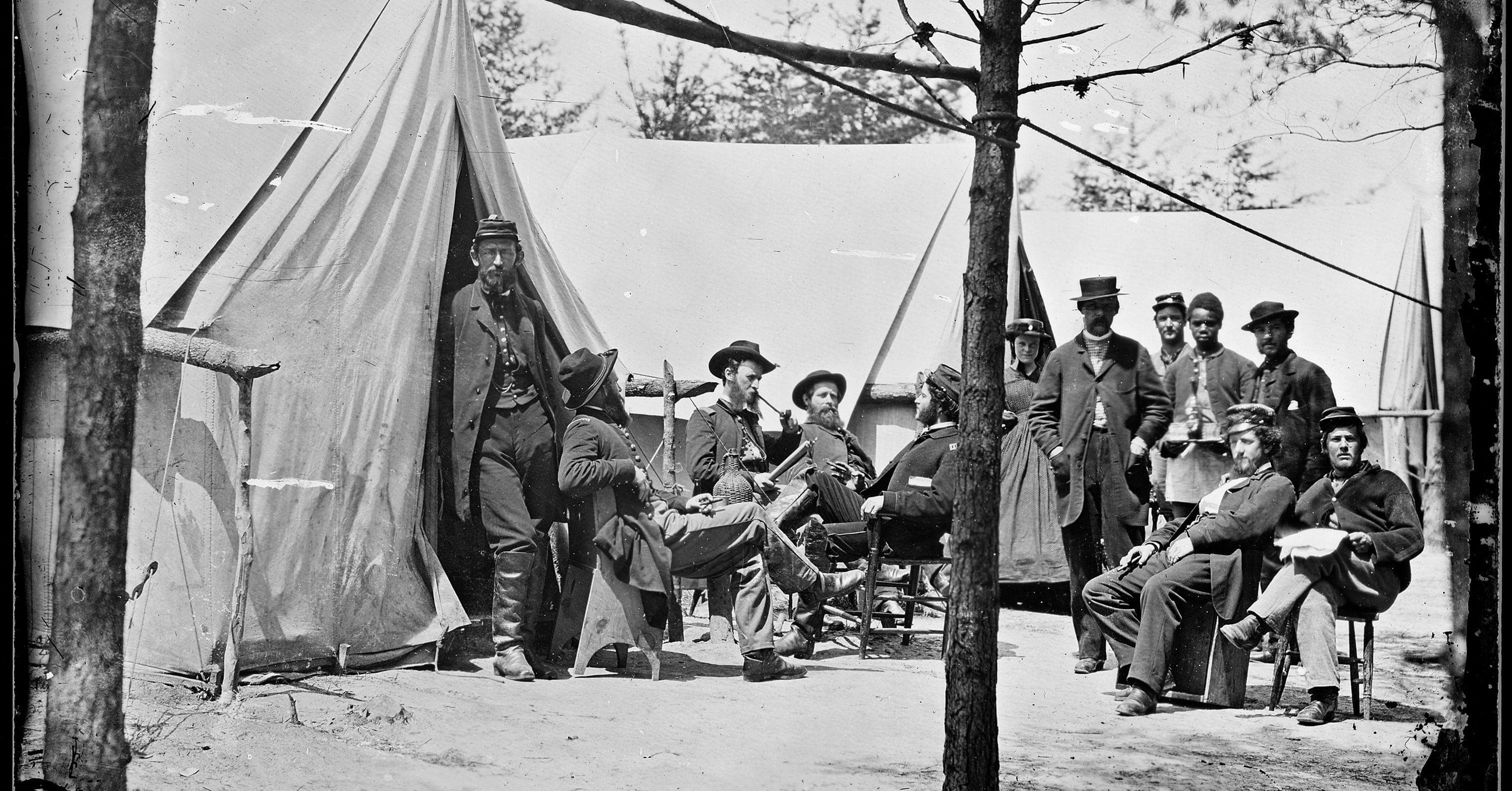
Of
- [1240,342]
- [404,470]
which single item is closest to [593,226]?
[404,470]

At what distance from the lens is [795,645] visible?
19.0 feet

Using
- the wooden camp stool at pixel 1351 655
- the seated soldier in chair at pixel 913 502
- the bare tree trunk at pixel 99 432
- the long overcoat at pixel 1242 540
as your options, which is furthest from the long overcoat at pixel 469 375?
the wooden camp stool at pixel 1351 655

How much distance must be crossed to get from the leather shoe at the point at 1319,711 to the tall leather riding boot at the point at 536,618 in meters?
2.81

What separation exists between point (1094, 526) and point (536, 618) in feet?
8.87

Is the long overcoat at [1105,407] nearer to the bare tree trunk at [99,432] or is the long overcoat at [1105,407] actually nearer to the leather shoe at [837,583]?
the leather shoe at [837,583]

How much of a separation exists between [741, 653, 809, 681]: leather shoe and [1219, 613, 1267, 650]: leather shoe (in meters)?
1.69

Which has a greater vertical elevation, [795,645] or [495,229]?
[495,229]

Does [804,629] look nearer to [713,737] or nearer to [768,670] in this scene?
[768,670]

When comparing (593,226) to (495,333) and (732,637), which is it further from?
(732,637)

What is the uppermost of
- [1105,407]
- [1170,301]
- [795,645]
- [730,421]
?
[1170,301]

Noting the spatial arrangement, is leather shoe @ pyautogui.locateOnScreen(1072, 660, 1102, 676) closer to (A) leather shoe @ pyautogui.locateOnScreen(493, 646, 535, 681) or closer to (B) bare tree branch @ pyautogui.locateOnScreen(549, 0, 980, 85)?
(A) leather shoe @ pyautogui.locateOnScreen(493, 646, 535, 681)

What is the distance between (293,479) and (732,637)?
2.14m

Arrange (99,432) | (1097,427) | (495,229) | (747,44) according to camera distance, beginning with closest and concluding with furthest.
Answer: (99,432), (747,44), (495,229), (1097,427)

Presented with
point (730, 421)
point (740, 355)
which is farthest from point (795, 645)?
point (740, 355)
